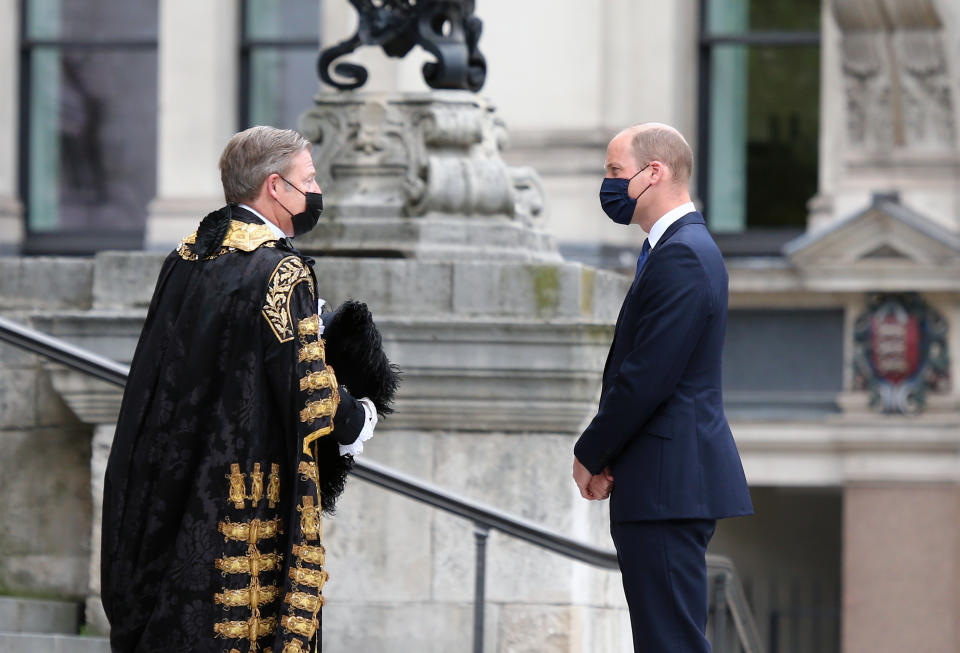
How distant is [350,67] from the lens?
6.87 meters

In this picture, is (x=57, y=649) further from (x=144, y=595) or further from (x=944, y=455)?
(x=944, y=455)

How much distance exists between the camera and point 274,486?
187 inches

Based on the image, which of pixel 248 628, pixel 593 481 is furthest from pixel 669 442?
pixel 248 628

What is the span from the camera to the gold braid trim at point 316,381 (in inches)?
184

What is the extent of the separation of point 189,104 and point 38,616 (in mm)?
8293

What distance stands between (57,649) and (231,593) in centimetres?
154

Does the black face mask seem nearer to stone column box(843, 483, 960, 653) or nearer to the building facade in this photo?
the building facade

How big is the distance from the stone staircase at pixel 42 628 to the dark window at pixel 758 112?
26.6 ft

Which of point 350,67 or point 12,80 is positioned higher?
point 12,80

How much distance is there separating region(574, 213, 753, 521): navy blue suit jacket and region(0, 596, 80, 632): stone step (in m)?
2.16

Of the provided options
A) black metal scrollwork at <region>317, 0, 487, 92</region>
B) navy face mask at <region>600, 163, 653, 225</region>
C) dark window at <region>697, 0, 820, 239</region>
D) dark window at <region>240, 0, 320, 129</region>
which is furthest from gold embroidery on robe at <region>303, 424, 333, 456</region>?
dark window at <region>240, 0, 320, 129</region>

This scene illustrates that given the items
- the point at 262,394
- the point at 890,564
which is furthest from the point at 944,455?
the point at 262,394

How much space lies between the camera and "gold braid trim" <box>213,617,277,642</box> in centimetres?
473

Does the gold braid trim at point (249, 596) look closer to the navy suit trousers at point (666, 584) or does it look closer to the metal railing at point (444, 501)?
the navy suit trousers at point (666, 584)
